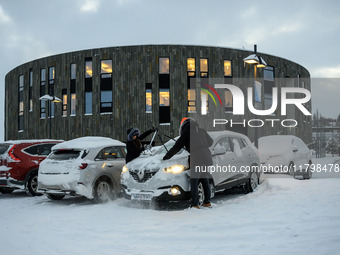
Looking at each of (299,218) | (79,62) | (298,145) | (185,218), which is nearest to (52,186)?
(185,218)

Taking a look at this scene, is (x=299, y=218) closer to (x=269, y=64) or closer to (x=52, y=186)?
(x=52, y=186)

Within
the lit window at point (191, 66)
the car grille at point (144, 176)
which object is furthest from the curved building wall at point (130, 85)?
the car grille at point (144, 176)

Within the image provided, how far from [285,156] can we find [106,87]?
2262cm

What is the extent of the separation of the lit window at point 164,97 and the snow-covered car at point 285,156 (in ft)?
60.7

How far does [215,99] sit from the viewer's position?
3173 cm

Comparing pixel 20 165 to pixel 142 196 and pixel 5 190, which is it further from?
pixel 142 196

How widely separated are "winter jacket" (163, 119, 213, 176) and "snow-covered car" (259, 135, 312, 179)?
477 centimetres

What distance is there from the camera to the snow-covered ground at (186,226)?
16.3 feet

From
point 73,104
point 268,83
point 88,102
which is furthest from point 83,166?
point 268,83

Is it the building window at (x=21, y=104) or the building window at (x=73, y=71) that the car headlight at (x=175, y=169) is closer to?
the building window at (x=73, y=71)

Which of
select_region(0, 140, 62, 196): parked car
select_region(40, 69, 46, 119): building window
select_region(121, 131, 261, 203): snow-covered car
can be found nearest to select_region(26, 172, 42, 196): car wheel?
select_region(0, 140, 62, 196): parked car

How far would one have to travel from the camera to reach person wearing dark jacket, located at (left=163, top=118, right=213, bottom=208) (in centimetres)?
789

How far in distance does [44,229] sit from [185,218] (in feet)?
8.14

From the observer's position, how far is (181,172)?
7.97 metres
